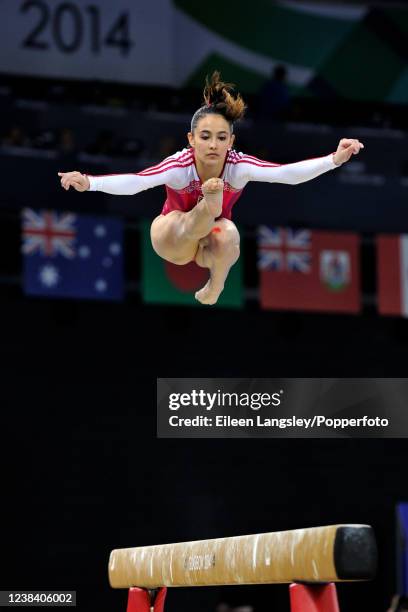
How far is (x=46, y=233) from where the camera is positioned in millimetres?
10273

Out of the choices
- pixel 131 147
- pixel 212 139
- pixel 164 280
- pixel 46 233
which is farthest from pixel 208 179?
pixel 131 147

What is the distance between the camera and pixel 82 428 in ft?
34.4

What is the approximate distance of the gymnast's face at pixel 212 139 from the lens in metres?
5.08

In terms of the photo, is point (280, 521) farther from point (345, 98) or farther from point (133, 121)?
point (345, 98)

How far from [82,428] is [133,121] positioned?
3550 mm

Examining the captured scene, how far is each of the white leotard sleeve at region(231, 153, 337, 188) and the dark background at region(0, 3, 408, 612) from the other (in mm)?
5385

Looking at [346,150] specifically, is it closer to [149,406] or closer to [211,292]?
[211,292]

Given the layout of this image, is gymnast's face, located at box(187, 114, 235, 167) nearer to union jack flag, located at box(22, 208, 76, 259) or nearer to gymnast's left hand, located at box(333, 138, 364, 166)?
gymnast's left hand, located at box(333, 138, 364, 166)

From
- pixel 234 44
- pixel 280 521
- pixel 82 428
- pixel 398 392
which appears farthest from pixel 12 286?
pixel 234 44

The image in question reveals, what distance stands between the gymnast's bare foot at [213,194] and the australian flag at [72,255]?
550 cm

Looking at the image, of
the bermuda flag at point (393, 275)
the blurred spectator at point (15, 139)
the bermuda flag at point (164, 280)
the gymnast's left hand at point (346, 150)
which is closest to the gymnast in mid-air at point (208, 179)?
the gymnast's left hand at point (346, 150)

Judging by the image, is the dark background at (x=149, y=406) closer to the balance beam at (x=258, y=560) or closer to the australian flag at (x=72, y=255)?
the australian flag at (x=72, y=255)

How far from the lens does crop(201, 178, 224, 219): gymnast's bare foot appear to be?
478 centimetres

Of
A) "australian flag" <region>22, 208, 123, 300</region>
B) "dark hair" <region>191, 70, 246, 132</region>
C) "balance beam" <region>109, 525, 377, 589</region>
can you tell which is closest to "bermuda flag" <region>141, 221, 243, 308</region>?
"australian flag" <region>22, 208, 123, 300</region>
